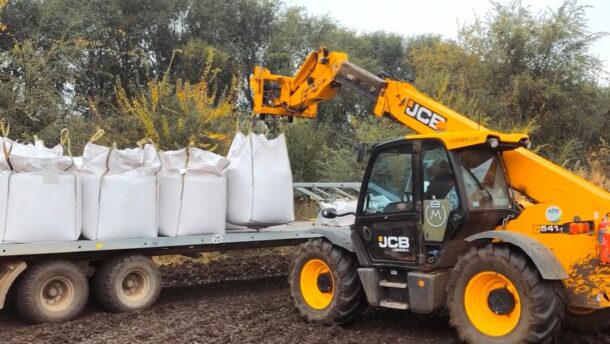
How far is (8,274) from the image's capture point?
624 cm

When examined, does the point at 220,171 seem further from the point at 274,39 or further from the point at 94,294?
the point at 274,39

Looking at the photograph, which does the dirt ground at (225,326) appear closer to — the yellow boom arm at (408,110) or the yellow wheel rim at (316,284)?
the yellow wheel rim at (316,284)

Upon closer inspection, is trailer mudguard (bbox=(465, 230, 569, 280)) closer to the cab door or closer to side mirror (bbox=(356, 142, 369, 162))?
the cab door

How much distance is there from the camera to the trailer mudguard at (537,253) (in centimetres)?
485

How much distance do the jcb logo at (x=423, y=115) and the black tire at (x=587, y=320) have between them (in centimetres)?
223

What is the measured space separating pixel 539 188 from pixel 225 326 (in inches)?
129

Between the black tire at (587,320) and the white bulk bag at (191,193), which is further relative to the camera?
the white bulk bag at (191,193)

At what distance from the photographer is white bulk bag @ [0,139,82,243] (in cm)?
621

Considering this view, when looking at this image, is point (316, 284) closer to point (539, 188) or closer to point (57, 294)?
point (539, 188)

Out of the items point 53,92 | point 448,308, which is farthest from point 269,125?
point 448,308

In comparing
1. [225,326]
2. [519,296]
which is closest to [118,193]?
[225,326]

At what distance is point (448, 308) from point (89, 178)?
3962 millimetres

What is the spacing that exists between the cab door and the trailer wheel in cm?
248

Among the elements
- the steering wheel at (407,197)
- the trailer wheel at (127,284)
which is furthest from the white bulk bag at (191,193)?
the steering wheel at (407,197)
